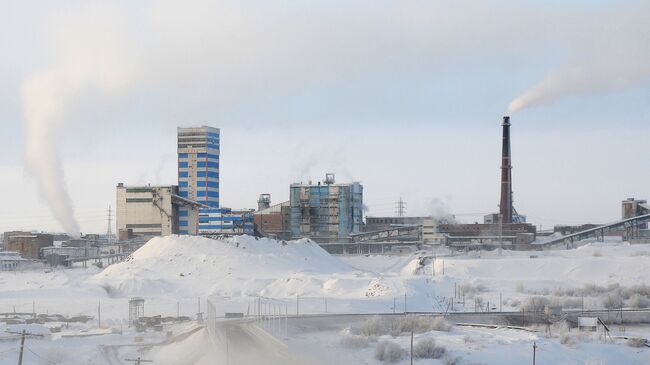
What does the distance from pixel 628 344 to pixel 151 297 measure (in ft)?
117

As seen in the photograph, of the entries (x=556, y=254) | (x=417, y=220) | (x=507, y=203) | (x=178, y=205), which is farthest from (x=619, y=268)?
(x=417, y=220)

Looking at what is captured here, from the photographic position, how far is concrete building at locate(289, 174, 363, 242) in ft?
383

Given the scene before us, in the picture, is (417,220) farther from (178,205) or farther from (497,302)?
(497,302)

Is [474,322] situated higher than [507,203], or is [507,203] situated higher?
[507,203]

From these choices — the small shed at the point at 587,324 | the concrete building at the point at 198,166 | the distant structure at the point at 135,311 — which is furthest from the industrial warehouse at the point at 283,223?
the small shed at the point at 587,324

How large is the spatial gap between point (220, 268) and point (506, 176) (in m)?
46.3

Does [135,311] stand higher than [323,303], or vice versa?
[135,311]

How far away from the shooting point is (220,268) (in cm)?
7888

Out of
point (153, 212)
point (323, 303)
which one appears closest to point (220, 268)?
point (323, 303)

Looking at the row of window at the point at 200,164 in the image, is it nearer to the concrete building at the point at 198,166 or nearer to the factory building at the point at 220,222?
the concrete building at the point at 198,166

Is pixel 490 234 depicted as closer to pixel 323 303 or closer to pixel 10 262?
pixel 10 262

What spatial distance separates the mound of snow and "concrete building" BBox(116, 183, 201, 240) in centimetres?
1040

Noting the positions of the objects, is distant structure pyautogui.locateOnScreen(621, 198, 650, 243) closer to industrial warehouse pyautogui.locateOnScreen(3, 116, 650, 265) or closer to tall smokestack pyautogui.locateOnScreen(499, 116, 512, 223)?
industrial warehouse pyautogui.locateOnScreen(3, 116, 650, 265)

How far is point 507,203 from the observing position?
375 feet
